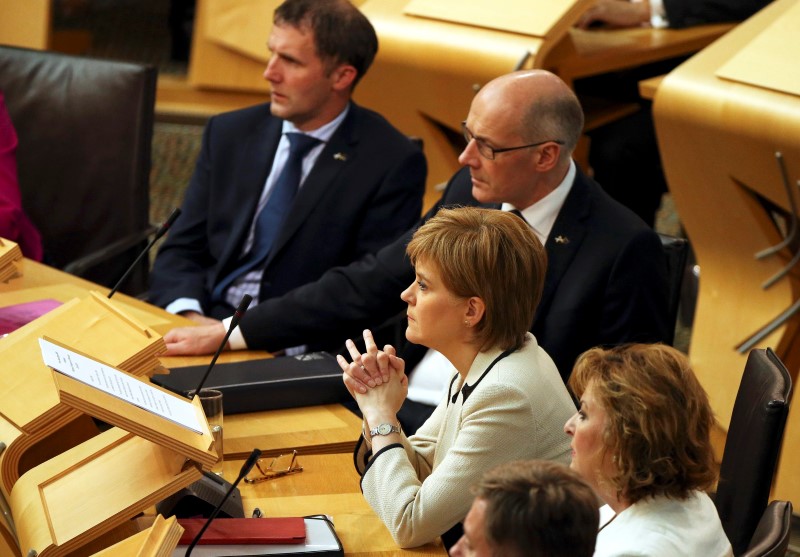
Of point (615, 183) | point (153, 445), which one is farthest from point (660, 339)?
point (615, 183)

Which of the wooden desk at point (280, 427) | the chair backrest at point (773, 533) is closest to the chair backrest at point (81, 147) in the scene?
the wooden desk at point (280, 427)

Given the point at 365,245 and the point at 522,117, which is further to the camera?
the point at 365,245

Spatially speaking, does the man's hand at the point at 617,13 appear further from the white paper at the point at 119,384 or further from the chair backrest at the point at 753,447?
the white paper at the point at 119,384

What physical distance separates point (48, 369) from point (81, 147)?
171 cm

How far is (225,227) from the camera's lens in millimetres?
3467

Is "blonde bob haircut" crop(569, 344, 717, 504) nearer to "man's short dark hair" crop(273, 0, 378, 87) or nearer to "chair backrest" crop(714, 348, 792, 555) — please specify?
"chair backrest" crop(714, 348, 792, 555)

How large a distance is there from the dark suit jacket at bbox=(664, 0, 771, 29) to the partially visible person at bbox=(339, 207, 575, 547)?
282 cm

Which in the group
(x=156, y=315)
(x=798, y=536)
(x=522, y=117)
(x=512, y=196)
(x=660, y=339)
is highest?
(x=522, y=117)

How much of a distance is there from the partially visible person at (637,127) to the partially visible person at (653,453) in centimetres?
303

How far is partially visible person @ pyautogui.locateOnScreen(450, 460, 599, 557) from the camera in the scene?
1.28 meters

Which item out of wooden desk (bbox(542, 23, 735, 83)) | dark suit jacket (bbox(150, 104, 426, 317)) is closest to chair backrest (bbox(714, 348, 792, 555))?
dark suit jacket (bbox(150, 104, 426, 317))

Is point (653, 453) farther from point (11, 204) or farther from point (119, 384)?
point (11, 204)

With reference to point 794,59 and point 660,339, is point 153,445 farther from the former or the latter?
point 794,59

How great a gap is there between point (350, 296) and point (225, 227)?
0.55 metres
